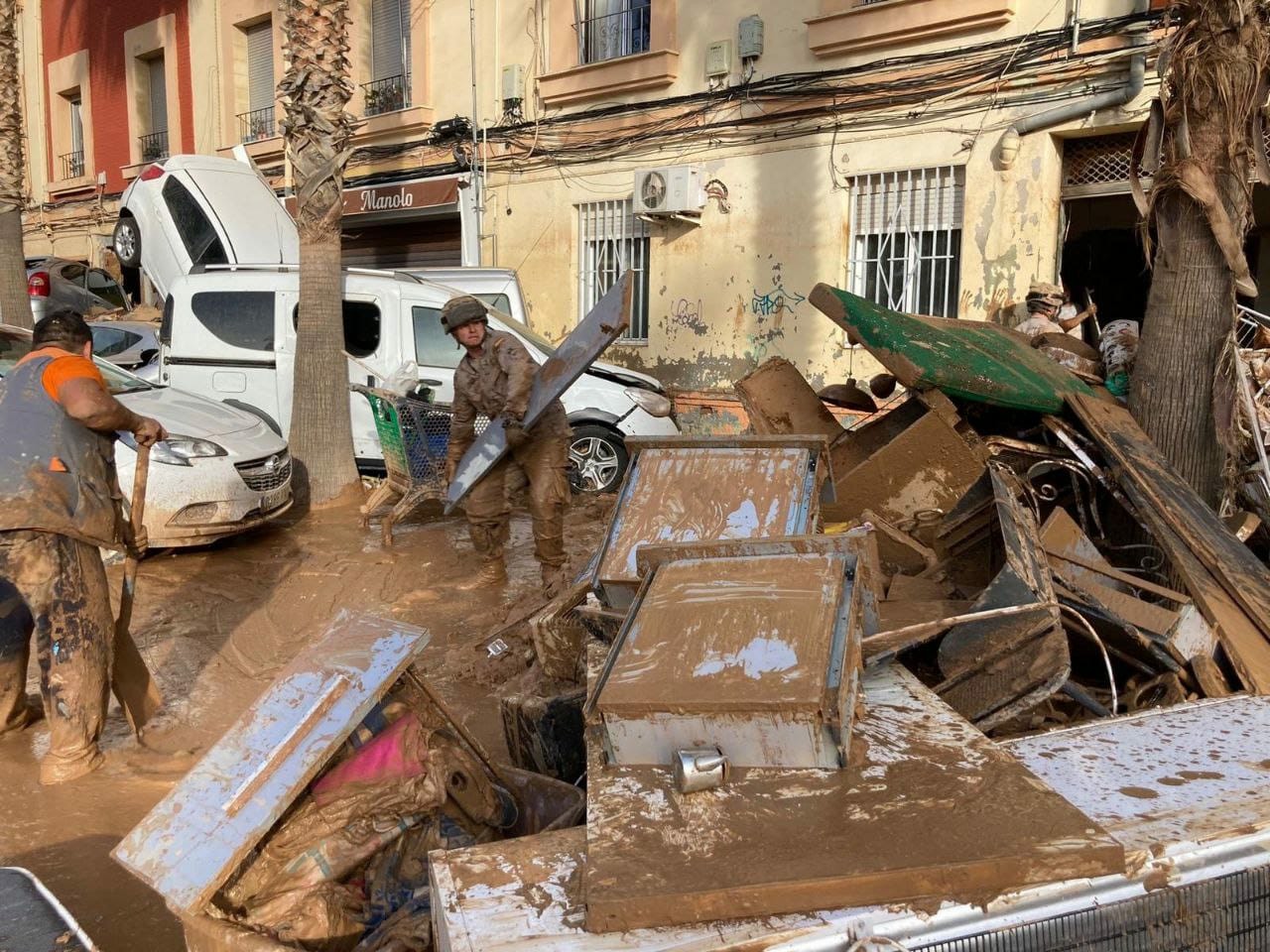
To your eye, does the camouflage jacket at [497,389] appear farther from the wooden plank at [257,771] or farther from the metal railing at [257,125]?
the metal railing at [257,125]

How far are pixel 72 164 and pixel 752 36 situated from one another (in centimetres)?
1597

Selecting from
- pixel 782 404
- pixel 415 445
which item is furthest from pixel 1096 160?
pixel 415 445

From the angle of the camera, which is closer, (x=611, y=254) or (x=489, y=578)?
(x=489, y=578)

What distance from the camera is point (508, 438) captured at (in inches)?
235

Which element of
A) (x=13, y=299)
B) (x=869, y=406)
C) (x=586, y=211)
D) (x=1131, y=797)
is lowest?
(x=1131, y=797)

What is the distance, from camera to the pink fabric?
7.77 ft

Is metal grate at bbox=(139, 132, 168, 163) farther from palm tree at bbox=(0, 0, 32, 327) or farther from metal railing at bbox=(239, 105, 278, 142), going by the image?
palm tree at bbox=(0, 0, 32, 327)

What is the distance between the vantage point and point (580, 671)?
3.70m

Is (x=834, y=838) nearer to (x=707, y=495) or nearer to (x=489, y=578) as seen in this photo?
(x=707, y=495)

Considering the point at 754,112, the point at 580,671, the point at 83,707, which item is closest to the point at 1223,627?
the point at 580,671

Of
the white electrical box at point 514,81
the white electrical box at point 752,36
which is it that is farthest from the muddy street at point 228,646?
the white electrical box at point 514,81

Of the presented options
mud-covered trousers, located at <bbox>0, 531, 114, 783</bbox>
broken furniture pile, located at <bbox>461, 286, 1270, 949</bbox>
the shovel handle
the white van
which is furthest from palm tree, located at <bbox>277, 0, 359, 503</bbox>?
broken furniture pile, located at <bbox>461, 286, 1270, 949</bbox>

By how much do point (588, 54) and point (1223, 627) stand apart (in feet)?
33.2

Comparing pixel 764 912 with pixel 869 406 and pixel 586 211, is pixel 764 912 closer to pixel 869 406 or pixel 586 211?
pixel 869 406
